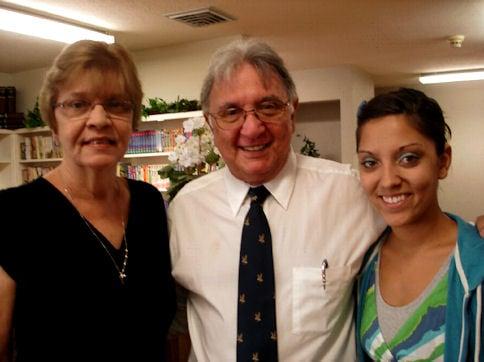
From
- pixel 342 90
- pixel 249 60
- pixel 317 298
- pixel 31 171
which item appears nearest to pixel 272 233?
pixel 317 298

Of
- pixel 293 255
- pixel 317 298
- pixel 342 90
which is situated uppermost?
pixel 342 90

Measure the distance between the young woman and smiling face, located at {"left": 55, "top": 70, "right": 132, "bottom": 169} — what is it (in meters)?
0.73

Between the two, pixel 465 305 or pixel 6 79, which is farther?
pixel 6 79

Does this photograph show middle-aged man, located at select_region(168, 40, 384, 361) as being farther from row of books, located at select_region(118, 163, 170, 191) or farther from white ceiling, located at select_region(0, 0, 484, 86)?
row of books, located at select_region(118, 163, 170, 191)

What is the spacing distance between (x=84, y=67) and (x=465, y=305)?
46.8 inches

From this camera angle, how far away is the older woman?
130 centimetres

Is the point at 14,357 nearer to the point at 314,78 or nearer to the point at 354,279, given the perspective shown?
the point at 354,279

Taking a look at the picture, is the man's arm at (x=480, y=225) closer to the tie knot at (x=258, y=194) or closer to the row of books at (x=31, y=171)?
the tie knot at (x=258, y=194)

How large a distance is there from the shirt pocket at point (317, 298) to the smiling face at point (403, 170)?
0.88ft

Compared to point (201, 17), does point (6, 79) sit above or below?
below

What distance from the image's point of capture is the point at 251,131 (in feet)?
4.83

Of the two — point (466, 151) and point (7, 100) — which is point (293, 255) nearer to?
point (7, 100)

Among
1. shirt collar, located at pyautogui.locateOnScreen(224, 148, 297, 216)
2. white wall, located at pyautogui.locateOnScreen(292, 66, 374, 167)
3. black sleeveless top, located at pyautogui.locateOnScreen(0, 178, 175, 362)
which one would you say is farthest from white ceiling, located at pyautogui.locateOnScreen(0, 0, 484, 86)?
black sleeveless top, located at pyautogui.locateOnScreen(0, 178, 175, 362)

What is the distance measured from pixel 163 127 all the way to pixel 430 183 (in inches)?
192
